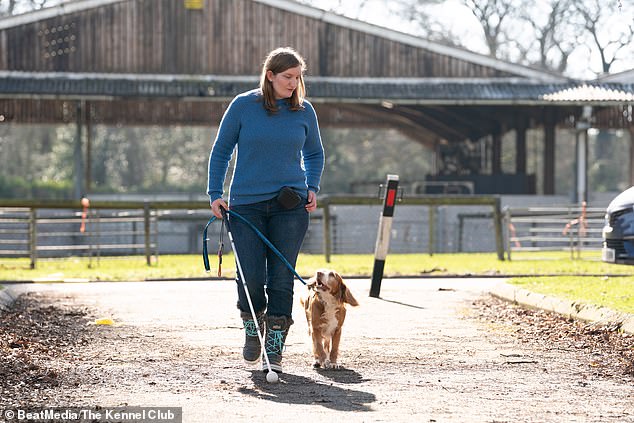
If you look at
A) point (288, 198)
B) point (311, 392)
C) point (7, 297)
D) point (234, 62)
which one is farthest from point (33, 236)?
point (311, 392)

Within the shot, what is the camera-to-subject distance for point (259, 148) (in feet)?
25.2

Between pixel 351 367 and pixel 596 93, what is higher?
pixel 596 93

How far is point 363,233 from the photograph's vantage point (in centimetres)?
2944

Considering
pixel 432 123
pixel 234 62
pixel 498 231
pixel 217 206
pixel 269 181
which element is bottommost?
pixel 498 231

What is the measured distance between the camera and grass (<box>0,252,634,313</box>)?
47.6ft

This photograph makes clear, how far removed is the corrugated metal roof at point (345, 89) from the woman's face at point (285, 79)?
2446 centimetres

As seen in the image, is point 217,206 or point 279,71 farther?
point 217,206

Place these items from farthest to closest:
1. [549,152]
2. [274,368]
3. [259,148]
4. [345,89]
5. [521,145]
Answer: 1. [521,145]
2. [549,152]
3. [345,89]
4. [259,148]
5. [274,368]

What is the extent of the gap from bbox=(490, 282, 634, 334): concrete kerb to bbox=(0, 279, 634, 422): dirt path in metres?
0.18

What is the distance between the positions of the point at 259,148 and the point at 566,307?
4476 mm

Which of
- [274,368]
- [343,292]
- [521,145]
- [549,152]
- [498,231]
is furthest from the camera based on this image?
[521,145]

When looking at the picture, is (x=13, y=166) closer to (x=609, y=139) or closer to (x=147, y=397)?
(x=609, y=139)

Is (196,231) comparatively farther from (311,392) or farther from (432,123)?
(311,392)

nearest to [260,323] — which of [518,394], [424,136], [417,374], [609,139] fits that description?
[417,374]
